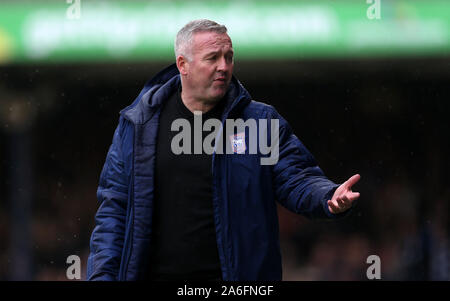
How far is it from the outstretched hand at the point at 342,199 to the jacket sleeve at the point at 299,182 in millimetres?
48

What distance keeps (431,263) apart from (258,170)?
3911 mm

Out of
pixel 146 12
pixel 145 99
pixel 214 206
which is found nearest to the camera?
pixel 214 206

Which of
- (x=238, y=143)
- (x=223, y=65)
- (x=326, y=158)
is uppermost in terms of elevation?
(x=326, y=158)

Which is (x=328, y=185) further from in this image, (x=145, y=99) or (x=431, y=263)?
(x=431, y=263)

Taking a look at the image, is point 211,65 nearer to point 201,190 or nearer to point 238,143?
point 238,143

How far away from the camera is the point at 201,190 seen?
295cm

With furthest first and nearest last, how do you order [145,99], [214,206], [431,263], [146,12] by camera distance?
[431,263] < [146,12] < [145,99] < [214,206]

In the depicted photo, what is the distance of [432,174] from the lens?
6660 millimetres

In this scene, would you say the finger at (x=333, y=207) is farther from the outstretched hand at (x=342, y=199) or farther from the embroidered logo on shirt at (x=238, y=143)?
the embroidered logo on shirt at (x=238, y=143)

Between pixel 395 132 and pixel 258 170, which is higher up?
pixel 395 132

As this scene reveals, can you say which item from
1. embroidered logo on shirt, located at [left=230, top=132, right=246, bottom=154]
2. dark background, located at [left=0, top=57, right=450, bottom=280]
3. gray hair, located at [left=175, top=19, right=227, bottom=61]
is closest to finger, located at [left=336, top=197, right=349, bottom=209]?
embroidered logo on shirt, located at [left=230, top=132, right=246, bottom=154]

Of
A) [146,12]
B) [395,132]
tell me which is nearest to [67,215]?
[146,12]

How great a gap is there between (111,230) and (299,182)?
732mm

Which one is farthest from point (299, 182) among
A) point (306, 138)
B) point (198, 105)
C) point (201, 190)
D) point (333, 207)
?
point (306, 138)
